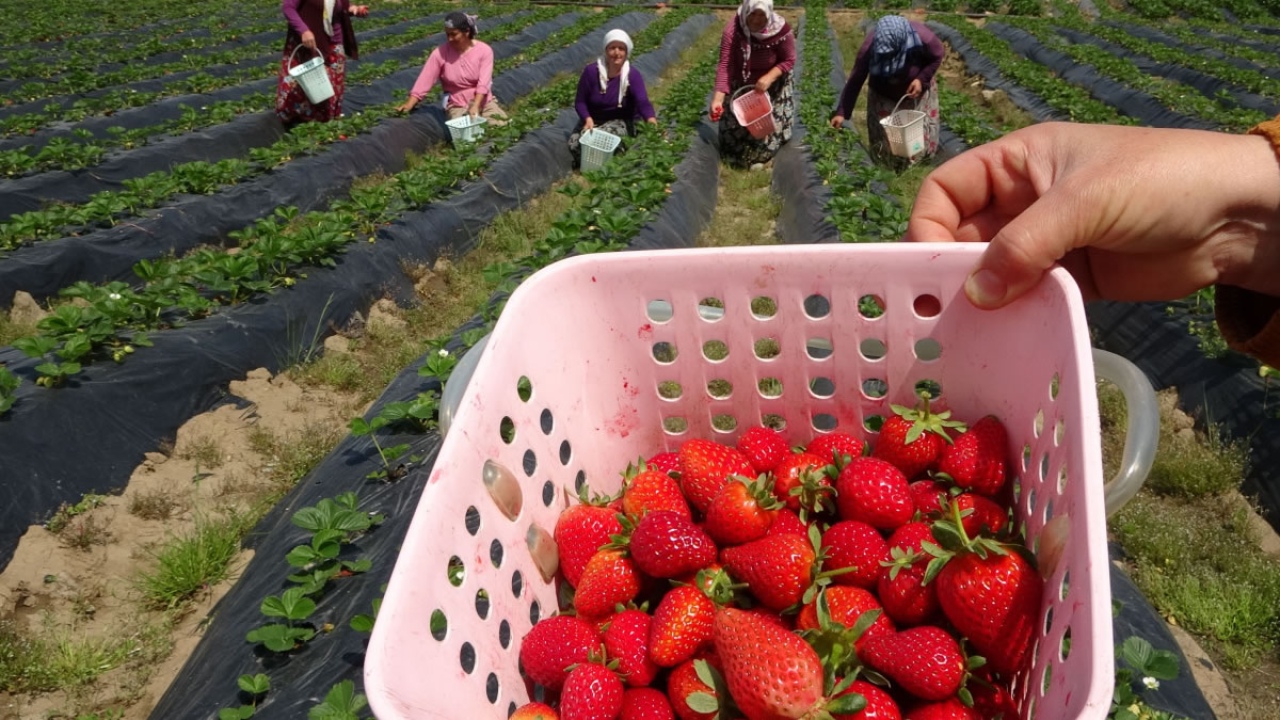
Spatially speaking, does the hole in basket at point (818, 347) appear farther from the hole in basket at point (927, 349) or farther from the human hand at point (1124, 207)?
the human hand at point (1124, 207)

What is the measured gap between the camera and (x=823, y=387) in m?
2.05

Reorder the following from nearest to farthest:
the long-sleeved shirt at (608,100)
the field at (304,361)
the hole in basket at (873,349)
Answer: the hole in basket at (873,349) < the field at (304,361) < the long-sleeved shirt at (608,100)

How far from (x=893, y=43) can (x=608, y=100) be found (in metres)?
2.92

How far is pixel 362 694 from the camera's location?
198cm

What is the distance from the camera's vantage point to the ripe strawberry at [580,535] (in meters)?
1.67

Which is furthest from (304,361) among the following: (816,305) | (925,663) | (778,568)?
(925,663)

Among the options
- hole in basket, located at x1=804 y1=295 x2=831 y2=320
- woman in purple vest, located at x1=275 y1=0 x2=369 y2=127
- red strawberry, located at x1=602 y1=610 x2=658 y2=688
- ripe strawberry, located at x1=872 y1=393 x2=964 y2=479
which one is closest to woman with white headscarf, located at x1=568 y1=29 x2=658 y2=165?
woman in purple vest, located at x1=275 y1=0 x2=369 y2=127

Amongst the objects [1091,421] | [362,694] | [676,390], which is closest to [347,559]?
[362,694]

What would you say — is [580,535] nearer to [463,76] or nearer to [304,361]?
[304,361]

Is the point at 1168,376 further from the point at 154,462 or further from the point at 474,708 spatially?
the point at 154,462

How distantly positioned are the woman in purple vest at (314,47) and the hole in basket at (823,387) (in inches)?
311

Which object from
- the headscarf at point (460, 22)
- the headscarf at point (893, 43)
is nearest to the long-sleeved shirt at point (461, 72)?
the headscarf at point (460, 22)

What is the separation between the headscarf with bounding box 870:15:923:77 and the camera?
7238 millimetres

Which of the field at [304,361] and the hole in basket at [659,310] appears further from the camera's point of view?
the field at [304,361]
